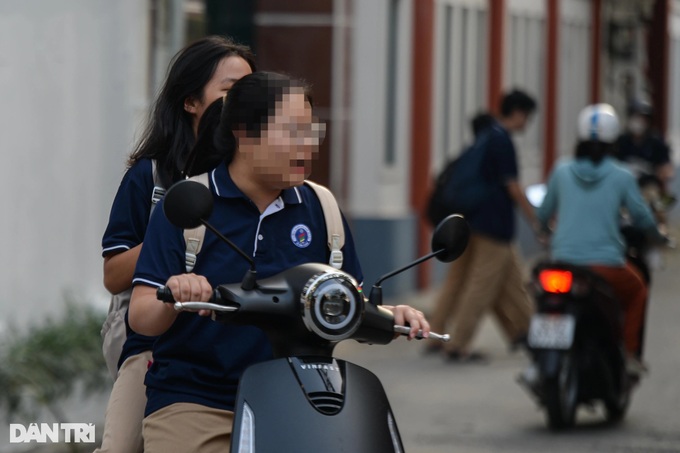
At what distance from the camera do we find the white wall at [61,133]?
28.3 ft

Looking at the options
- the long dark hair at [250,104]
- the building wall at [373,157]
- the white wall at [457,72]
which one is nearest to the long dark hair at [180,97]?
the long dark hair at [250,104]

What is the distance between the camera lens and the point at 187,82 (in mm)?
4473

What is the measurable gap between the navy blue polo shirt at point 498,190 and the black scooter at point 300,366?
28.4 ft

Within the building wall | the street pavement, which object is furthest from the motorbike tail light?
the building wall

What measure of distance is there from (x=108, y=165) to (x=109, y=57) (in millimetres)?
633

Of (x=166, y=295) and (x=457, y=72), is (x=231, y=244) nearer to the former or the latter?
(x=166, y=295)

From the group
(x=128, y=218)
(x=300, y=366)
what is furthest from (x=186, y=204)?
(x=128, y=218)

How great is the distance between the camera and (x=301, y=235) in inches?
152

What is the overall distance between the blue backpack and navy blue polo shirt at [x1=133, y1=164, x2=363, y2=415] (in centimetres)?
844

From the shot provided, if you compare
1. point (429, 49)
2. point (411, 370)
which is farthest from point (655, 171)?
point (411, 370)

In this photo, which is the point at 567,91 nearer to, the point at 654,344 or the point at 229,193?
the point at 654,344

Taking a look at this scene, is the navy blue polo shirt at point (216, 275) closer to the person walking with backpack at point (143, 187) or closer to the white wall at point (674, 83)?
the person walking with backpack at point (143, 187)

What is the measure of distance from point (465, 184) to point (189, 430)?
28.7 feet

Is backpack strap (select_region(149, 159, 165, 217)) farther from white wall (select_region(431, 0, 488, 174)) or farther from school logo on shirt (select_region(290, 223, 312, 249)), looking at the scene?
white wall (select_region(431, 0, 488, 174))
